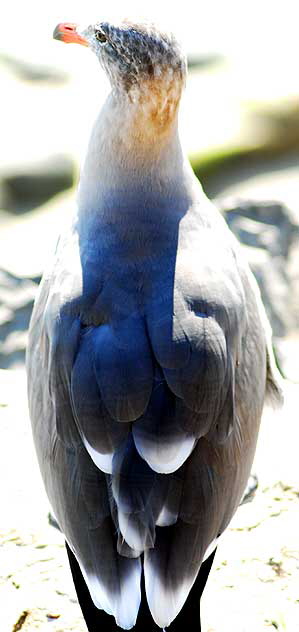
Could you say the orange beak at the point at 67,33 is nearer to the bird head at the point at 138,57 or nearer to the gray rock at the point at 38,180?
the bird head at the point at 138,57

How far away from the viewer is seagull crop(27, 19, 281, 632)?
226 centimetres

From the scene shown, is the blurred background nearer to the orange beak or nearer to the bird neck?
the bird neck

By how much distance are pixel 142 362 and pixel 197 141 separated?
4.11 metres

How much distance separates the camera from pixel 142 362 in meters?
2.33

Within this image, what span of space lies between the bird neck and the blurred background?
0.96 meters

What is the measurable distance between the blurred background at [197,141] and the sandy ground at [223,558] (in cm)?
3

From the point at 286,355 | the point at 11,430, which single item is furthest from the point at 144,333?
the point at 286,355

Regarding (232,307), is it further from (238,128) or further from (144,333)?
(238,128)

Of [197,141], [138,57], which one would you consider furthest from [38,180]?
[138,57]

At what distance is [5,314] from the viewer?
4848 millimetres

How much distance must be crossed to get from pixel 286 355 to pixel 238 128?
6.94ft

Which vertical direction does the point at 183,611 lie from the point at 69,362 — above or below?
below

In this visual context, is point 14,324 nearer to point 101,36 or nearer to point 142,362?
point 101,36

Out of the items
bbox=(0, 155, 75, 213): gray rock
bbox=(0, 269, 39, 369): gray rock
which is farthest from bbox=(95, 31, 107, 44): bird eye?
bbox=(0, 155, 75, 213): gray rock
